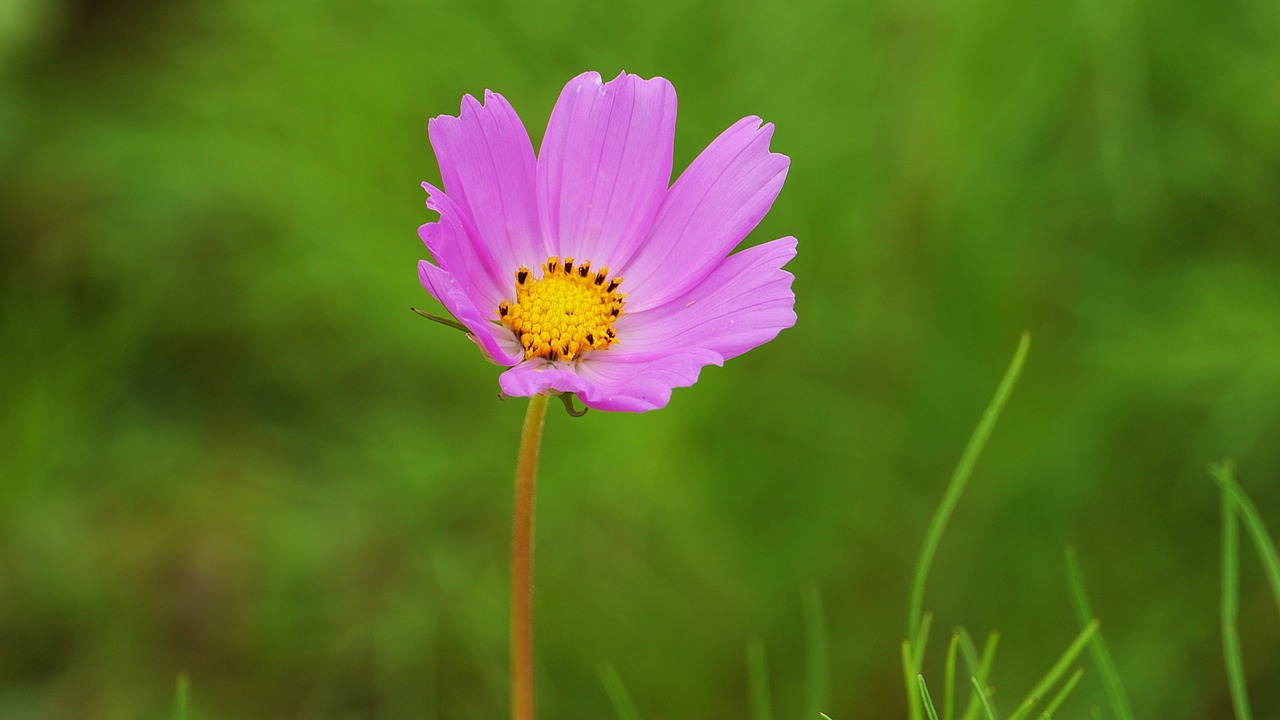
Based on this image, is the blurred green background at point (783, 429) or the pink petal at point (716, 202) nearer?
the pink petal at point (716, 202)

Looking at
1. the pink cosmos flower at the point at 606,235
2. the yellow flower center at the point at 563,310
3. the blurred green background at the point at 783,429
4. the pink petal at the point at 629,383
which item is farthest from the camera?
the blurred green background at the point at 783,429

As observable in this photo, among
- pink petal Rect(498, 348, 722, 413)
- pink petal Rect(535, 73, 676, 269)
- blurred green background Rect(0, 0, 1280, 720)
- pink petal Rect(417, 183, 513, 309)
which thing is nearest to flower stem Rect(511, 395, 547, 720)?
pink petal Rect(498, 348, 722, 413)

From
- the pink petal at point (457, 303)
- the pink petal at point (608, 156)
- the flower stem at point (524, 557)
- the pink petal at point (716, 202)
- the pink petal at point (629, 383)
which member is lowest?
the flower stem at point (524, 557)

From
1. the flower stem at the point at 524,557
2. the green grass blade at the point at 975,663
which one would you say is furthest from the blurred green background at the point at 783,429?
the flower stem at the point at 524,557

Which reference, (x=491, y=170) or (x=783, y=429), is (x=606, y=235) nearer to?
(x=491, y=170)

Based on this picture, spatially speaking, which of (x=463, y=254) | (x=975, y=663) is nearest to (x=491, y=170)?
(x=463, y=254)

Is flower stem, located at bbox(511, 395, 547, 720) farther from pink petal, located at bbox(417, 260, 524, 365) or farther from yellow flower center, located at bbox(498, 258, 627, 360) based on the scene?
yellow flower center, located at bbox(498, 258, 627, 360)

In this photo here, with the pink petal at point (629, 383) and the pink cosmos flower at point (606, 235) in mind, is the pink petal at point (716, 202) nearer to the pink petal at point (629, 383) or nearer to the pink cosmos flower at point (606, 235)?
the pink cosmos flower at point (606, 235)
